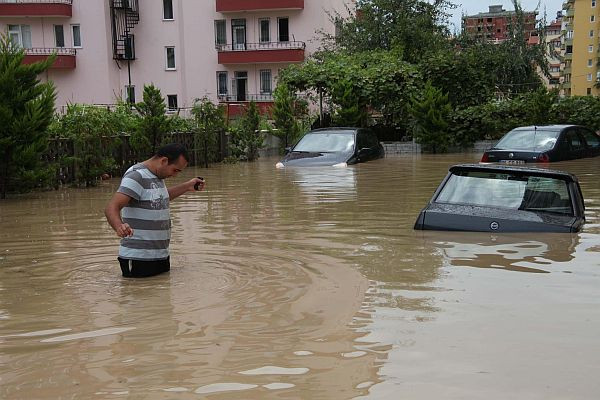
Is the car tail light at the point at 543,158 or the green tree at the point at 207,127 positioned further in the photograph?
the green tree at the point at 207,127

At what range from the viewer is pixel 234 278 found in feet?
20.9

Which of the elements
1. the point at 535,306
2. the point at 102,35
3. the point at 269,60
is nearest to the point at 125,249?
the point at 535,306

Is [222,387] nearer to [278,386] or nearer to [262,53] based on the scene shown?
[278,386]

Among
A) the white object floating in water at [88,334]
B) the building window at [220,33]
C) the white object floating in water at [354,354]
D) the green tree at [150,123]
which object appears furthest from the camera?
the building window at [220,33]

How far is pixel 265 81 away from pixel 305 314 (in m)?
39.9

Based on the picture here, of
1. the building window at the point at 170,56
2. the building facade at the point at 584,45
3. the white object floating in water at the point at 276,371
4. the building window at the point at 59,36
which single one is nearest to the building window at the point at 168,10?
the building window at the point at 170,56

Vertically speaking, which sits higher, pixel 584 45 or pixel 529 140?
pixel 584 45

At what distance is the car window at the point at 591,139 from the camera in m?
18.0

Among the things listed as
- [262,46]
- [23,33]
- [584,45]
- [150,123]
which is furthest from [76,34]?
[584,45]

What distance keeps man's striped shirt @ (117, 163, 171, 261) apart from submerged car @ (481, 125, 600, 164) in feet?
35.4

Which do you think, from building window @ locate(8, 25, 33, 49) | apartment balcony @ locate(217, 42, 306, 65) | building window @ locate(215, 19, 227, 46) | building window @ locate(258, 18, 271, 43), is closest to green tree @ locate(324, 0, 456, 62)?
apartment balcony @ locate(217, 42, 306, 65)

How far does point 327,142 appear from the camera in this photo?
18.9 m

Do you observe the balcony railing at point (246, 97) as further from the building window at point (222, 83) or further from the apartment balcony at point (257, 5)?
the apartment balcony at point (257, 5)

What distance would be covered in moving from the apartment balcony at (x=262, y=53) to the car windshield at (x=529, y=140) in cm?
2708
